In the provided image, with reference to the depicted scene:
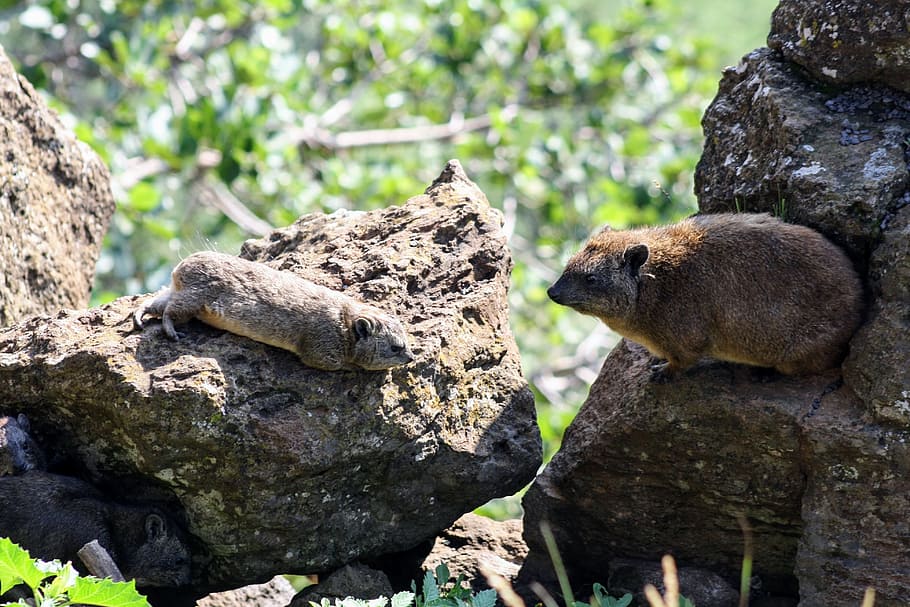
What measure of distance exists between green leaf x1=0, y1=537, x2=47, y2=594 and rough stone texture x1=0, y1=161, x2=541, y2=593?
3.40ft

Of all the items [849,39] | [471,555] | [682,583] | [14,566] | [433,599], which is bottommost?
[471,555]

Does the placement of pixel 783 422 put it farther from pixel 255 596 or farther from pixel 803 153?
pixel 255 596

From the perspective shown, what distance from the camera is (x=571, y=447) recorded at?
6836mm

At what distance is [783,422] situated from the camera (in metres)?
5.93

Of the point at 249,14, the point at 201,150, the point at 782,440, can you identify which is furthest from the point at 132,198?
the point at 782,440

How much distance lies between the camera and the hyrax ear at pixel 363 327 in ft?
20.5

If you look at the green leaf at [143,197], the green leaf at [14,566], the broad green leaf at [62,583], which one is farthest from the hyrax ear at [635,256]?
the green leaf at [143,197]

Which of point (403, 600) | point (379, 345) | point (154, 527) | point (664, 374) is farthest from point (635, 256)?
point (154, 527)

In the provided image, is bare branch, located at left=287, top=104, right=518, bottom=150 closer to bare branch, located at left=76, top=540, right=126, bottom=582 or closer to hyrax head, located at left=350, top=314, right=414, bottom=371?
hyrax head, located at left=350, top=314, right=414, bottom=371

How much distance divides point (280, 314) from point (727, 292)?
2.57m

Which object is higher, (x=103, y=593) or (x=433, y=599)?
(x=103, y=593)

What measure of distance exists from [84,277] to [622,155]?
8789mm

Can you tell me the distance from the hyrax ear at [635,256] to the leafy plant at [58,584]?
3371mm

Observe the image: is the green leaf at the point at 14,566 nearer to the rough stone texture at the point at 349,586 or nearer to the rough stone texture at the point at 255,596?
the rough stone texture at the point at 349,586
